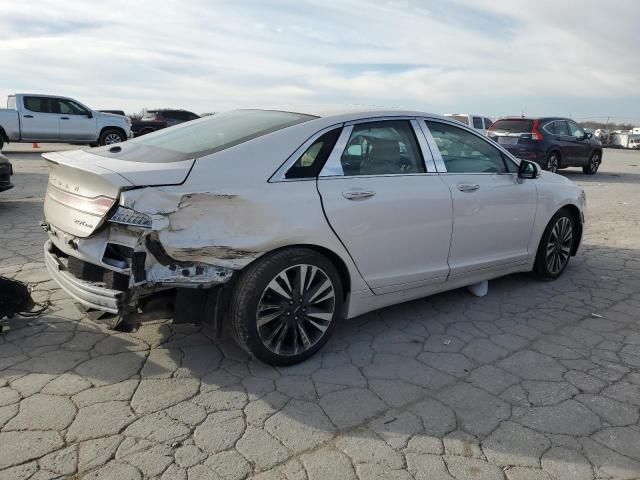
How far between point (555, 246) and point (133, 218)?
161 inches

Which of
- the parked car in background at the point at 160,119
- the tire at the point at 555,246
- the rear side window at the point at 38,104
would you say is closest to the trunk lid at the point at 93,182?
the tire at the point at 555,246

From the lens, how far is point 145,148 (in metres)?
3.53

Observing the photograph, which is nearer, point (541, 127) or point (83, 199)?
point (83, 199)

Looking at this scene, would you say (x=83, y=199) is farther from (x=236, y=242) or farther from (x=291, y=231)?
(x=291, y=231)

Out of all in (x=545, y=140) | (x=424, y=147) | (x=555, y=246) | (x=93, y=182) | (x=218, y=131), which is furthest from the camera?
(x=545, y=140)

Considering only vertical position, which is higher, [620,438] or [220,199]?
[220,199]

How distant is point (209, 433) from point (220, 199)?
1.23 meters

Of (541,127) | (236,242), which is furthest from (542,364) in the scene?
(541,127)

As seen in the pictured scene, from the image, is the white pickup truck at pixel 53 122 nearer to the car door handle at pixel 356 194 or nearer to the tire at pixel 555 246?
the car door handle at pixel 356 194

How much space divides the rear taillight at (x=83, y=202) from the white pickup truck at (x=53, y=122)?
48.7 ft

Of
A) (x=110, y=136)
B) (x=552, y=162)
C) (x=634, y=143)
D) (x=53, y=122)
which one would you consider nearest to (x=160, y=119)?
(x=110, y=136)

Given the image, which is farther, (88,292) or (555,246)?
(555,246)

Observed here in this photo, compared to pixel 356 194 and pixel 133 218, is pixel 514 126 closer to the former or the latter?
pixel 356 194

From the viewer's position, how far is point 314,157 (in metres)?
3.40
